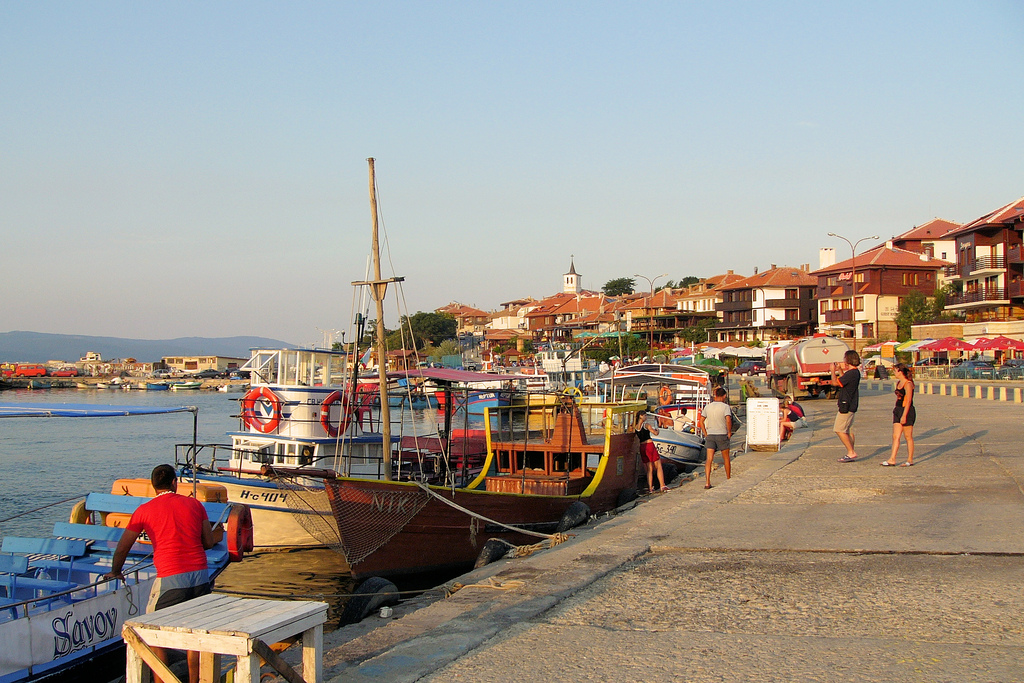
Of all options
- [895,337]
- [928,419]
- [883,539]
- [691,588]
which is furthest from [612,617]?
[895,337]

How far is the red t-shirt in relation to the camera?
250 inches

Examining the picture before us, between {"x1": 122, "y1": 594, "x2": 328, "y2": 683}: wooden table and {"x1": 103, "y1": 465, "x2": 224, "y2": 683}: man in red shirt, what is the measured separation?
4.19 ft

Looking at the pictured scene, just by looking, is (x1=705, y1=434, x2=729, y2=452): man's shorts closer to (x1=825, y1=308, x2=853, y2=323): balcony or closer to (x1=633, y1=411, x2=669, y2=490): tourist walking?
(x1=633, y1=411, x2=669, y2=490): tourist walking

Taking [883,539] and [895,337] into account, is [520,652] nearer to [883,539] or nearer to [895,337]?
[883,539]

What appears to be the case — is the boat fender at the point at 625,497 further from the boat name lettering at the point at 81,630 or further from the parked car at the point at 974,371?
the parked car at the point at 974,371

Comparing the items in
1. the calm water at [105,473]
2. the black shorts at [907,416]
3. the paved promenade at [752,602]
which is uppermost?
the black shorts at [907,416]

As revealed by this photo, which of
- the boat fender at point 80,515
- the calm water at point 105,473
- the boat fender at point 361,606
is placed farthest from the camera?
the calm water at point 105,473

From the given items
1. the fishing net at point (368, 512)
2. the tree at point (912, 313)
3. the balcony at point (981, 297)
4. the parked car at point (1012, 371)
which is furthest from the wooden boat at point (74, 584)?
the tree at point (912, 313)

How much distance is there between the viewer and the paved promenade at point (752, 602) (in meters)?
5.55

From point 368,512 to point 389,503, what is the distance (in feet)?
1.11

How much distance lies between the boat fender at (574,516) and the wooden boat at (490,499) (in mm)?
355

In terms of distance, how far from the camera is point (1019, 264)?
215 feet

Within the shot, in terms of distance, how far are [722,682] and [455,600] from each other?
3.21 meters

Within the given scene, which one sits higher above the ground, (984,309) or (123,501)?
(984,309)
